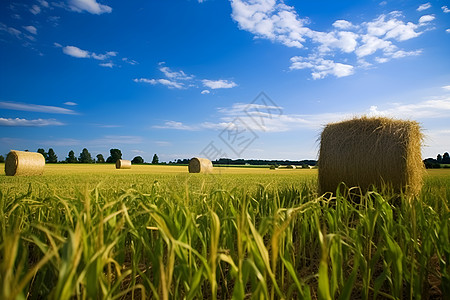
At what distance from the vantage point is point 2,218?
5.90 feet

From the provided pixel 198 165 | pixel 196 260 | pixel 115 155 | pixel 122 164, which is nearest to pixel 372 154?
pixel 196 260

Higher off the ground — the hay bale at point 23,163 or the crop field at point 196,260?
the hay bale at point 23,163

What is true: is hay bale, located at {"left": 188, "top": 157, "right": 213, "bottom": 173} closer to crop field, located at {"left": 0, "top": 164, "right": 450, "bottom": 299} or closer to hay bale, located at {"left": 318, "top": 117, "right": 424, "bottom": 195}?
hay bale, located at {"left": 318, "top": 117, "right": 424, "bottom": 195}

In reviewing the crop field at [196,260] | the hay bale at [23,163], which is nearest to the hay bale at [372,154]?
the crop field at [196,260]

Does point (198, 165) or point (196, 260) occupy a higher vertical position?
point (198, 165)

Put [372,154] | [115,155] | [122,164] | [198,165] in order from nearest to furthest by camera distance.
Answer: [372,154] → [198,165] → [122,164] → [115,155]

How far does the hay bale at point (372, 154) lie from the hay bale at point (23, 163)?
45.1ft

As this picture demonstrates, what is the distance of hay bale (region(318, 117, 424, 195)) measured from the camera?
15.4 feet

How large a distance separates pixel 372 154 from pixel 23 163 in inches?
576

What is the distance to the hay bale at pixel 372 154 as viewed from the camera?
15.4 feet

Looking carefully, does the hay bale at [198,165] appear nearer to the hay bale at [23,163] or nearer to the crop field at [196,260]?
the hay bale at [23,163]

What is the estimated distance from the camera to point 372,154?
4.84 m

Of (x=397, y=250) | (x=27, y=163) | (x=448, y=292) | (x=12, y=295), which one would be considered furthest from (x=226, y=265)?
(x=27, y=163)

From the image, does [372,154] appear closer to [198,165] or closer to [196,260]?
[196,260]
